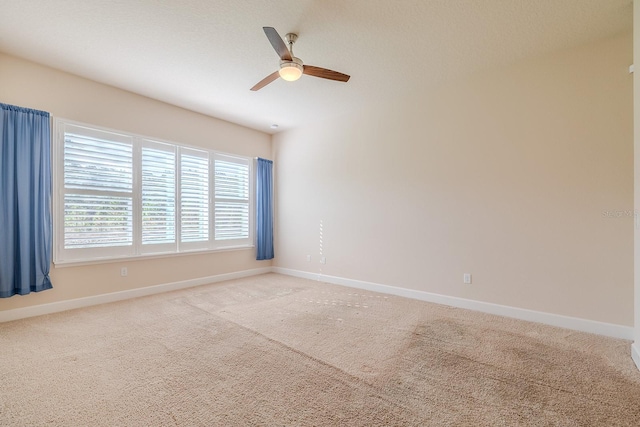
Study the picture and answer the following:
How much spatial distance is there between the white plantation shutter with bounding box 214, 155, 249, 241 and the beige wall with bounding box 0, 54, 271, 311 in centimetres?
28

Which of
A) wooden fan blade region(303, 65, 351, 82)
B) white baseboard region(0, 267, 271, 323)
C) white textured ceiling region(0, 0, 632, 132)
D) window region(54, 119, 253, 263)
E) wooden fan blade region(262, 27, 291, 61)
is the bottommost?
white baseboard region(0, 267, 271, 323)

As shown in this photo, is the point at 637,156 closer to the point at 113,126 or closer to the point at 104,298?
the point at 113,126

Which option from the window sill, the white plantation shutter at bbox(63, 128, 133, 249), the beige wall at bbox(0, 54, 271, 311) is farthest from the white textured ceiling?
the window sill

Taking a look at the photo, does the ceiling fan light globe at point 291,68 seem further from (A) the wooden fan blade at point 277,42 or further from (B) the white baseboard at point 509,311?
(B) the white baseboard at point 509,311

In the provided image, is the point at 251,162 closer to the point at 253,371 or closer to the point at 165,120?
the point at 165,120

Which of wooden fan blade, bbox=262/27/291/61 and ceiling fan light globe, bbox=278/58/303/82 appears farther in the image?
ceiling fan light globe, bbox=278/58/303/82

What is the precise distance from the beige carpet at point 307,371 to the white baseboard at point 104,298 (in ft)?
0.54

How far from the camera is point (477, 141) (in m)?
3.51

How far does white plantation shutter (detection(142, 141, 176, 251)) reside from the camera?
4.15m

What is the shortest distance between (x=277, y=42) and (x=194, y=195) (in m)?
3.20

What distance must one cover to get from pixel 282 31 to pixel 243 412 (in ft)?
10.2

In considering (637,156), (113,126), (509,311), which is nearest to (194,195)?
(113,126)

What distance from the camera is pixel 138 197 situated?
4.05 m

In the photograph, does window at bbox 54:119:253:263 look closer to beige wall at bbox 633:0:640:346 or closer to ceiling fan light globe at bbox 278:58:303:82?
ceiling fan light globe at bbox 278:58:303:82
